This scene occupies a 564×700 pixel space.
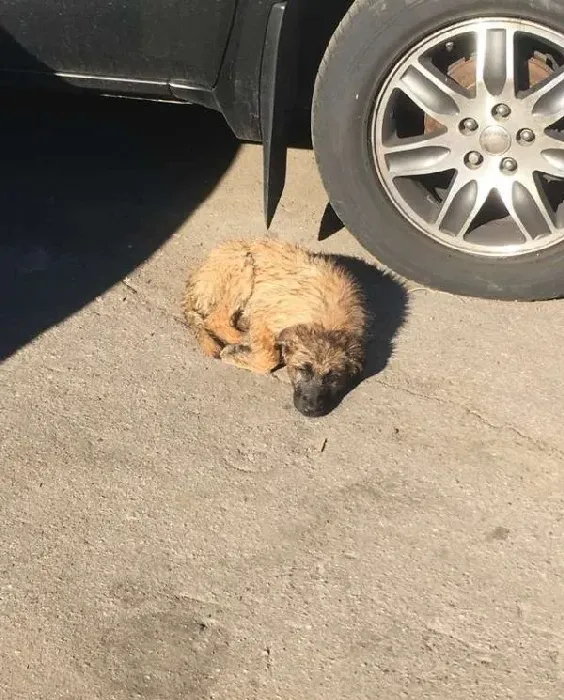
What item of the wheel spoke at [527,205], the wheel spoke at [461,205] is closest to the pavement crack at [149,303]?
the wheel spoke at [461,205]

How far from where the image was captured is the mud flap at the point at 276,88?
161 inches

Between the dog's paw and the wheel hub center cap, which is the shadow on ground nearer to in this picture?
the dog's paw

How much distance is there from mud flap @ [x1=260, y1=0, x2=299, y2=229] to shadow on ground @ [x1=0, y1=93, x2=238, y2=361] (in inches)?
37.9

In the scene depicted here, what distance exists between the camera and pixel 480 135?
4156 mm

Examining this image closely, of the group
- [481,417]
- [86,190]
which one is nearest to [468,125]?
[481,417]

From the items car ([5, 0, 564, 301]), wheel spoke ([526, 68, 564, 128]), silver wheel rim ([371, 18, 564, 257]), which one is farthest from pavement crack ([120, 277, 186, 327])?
wheel spoke ([526, 68, 564, 128])

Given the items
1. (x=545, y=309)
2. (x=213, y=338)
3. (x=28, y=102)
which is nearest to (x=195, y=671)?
(x=213, y=338)

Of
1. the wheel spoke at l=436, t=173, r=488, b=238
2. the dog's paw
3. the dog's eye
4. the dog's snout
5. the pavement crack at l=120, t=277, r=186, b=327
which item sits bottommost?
the pavement crack at l=120, t=277, r=186, b=327

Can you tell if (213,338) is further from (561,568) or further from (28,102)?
(28,102)

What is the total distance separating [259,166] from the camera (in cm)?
562

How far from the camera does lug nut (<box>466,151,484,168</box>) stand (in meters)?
4.20

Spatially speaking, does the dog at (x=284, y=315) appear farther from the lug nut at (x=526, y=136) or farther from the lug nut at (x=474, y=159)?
the lug nut at (x=526, y=136)

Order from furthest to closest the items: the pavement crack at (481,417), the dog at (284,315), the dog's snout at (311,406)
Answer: the dog at (284,315) → the dog's snout at (311,406) → the pavement crack at (481,417)

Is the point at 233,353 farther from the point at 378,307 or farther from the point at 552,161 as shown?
the point at 552,161
